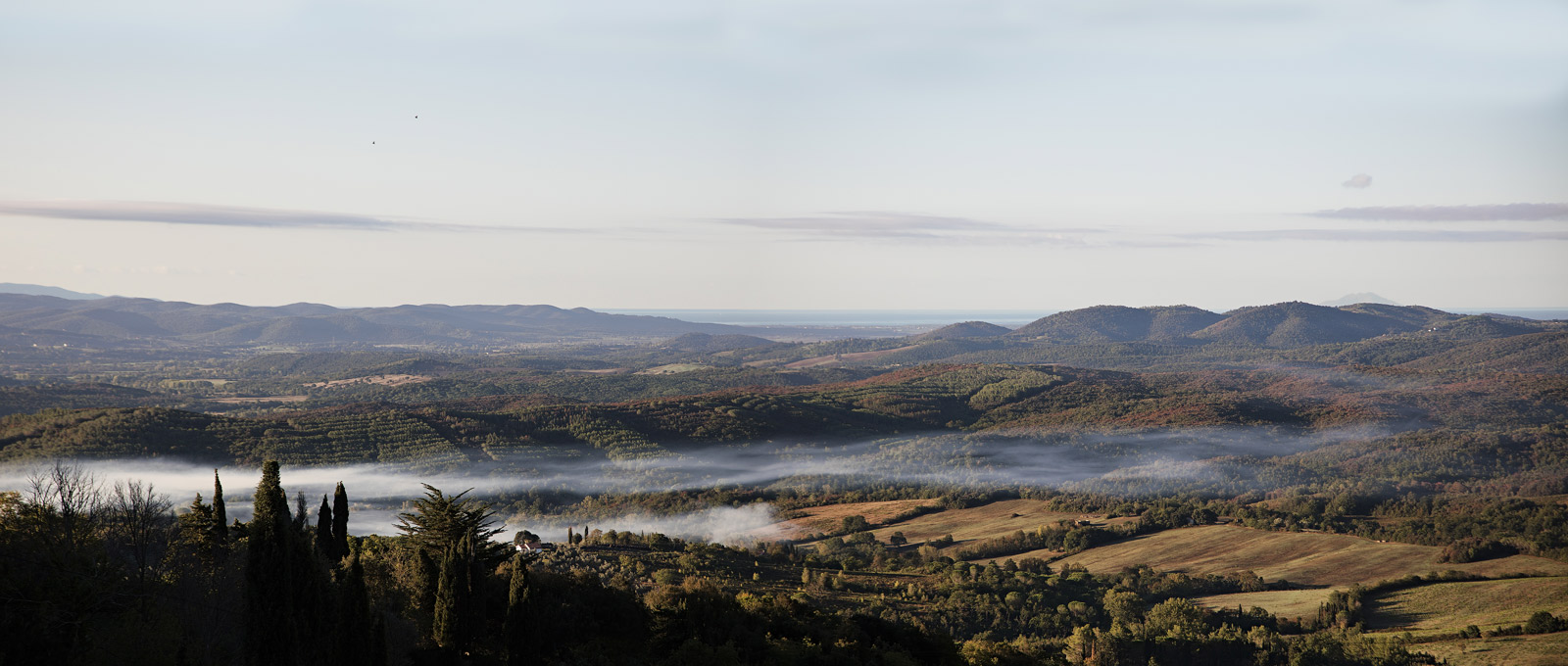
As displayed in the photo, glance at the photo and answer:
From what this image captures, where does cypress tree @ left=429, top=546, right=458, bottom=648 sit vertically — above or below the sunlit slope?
above

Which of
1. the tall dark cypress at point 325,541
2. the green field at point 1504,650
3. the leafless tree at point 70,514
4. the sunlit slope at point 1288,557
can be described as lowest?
the sunlit slope at point 1288,557

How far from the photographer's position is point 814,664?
31.8m

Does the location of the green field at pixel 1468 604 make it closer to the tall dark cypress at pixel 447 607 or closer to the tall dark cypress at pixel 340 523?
the tall dark cypress at pixel 447 607

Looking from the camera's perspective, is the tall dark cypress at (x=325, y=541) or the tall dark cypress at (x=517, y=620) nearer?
the tall dark cypress at (x=517, y=620)

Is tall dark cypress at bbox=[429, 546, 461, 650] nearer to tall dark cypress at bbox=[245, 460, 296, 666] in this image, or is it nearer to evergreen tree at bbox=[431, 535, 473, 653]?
evergreen tree at bbox=[431, 535, 473, 653]

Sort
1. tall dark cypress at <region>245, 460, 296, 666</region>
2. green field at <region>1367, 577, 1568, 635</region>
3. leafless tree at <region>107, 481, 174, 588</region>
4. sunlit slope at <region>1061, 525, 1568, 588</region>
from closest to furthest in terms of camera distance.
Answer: tall dark cypress at <region>245, 460, 296, 666</region> → leafless tree at <region>107, 481, 174, 588</region> → green field at <region>1367, 577, 1568, 635</region> → sunlit slope at <region>1061, 525, 1568, 588</region>

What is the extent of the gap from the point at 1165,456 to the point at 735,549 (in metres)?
101

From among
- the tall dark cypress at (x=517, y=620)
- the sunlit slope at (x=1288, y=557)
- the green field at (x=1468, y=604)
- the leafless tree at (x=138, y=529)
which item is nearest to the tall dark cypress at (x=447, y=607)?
the tall dark cypress at (x=517, y=620)

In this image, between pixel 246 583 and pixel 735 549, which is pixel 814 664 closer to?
pixel 246 583

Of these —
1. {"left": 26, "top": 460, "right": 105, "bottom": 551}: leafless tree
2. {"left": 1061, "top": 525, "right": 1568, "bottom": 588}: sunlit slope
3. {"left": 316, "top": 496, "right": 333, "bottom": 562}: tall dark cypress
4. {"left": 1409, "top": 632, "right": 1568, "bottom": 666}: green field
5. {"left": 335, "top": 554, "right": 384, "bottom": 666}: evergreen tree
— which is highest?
{"left": 26, "top": 460, "right": 105, "bottom": 551}: leafless tree

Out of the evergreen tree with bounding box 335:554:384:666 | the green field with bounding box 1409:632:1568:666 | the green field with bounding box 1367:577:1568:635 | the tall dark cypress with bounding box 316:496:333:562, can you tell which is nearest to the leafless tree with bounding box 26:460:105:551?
the tall dark cypress with bounding box 316:496:333:562

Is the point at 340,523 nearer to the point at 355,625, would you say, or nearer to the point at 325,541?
the point at 325,541

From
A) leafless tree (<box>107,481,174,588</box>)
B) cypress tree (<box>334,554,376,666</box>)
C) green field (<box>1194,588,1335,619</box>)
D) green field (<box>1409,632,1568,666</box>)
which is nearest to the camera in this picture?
cypress tree (<box>334,554,376,666</box>)

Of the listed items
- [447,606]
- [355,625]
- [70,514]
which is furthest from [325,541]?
[355,625]
